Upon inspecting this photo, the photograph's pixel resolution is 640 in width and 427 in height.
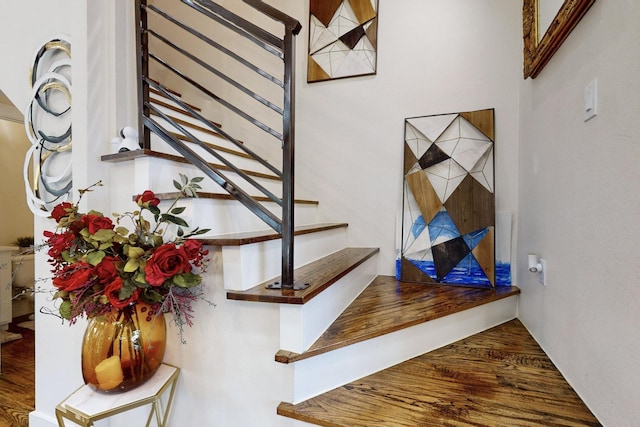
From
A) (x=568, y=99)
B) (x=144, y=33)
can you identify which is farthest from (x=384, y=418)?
(x=144, y=33)

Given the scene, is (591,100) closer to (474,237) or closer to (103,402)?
(474,237)

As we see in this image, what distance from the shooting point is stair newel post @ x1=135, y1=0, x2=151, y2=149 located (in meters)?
1.44

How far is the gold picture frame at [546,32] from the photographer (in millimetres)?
1168

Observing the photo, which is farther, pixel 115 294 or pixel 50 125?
pixel 50 125

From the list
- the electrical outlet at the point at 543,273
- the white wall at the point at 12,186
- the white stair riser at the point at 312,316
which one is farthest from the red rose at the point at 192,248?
the white wall at the point at 12,186

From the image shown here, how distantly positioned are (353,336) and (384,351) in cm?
22

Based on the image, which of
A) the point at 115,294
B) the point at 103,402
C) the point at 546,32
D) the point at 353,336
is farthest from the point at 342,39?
the point at 103,402

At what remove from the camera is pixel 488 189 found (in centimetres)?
203

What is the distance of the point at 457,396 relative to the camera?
1.13 meters

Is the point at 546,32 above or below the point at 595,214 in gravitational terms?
above

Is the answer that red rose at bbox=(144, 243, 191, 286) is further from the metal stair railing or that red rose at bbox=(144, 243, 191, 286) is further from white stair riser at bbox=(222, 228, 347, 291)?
the metal stair railing

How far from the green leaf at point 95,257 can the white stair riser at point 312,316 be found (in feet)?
2.08

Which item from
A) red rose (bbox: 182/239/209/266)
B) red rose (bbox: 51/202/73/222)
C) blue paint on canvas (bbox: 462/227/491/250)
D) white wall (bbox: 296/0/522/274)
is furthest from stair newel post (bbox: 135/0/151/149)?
blue paint on canvas (bbox: 462/227/491/250)

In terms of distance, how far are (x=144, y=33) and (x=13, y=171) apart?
3281mm
